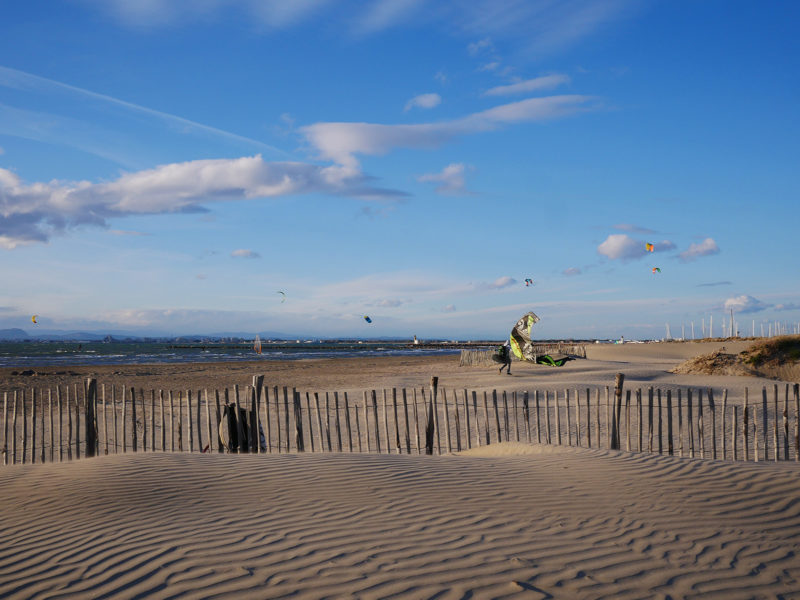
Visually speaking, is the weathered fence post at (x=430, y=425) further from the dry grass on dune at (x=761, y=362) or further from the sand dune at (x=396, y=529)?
the dry grass on dune at (x=761, y=362)

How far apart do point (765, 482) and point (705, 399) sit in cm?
1239

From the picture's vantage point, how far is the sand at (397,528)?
4.10 m

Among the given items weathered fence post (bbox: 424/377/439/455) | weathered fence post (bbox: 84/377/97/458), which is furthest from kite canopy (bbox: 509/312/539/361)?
weathered fence post (bbox: 84/377/97/458)

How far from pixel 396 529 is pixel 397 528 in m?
0.03

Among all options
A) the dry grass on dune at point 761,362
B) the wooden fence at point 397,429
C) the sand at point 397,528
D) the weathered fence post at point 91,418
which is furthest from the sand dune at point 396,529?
the dry grass on dune at point 761,362

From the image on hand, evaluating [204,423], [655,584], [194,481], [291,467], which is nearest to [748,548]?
[655,584]

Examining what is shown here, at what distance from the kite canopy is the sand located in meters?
13.3

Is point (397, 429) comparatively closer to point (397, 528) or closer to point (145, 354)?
point (397, 528)

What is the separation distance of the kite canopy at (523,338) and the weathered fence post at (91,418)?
46.9 feet

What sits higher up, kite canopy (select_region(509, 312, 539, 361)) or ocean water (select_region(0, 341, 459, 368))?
kite canopy (select_region(509, 312, 539, 361))

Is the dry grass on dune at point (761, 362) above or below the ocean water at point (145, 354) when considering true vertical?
above

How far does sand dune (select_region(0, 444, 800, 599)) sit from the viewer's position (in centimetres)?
409

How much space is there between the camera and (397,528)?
204 inches

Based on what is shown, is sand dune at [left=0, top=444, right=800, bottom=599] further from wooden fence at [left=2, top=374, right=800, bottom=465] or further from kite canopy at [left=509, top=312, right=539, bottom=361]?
kite canopy at [left=509, top=312, right=539, bottom=361]
